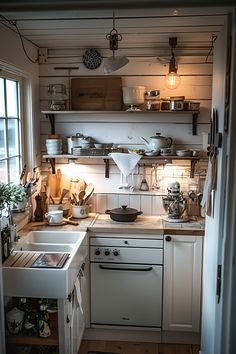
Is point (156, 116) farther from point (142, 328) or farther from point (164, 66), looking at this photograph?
point (142, 328)

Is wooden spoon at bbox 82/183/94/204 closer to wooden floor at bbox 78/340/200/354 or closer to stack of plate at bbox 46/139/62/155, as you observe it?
stack of plate at bbox 46/139/62/155

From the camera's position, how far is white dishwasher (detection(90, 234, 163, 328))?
3.11 meters

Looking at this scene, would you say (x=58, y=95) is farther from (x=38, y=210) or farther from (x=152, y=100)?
(x=38, y=210)

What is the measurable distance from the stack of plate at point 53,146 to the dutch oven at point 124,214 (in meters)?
0.69

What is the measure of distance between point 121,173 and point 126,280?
3.08ft

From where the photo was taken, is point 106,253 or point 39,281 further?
point 106,253

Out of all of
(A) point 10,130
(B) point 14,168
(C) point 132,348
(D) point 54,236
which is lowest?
(C) point 132,348

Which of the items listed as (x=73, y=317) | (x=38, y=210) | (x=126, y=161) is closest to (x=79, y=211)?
(x=38, y=210)

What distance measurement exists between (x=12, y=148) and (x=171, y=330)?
1917mm

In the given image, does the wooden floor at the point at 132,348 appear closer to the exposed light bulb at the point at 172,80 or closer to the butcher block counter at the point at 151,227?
the butcher block counter at the point at 151,227

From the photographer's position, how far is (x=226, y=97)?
160 centimetres

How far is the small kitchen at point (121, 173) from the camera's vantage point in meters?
3.08

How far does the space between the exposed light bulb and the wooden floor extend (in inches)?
83.3

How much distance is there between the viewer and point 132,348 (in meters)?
3.16
